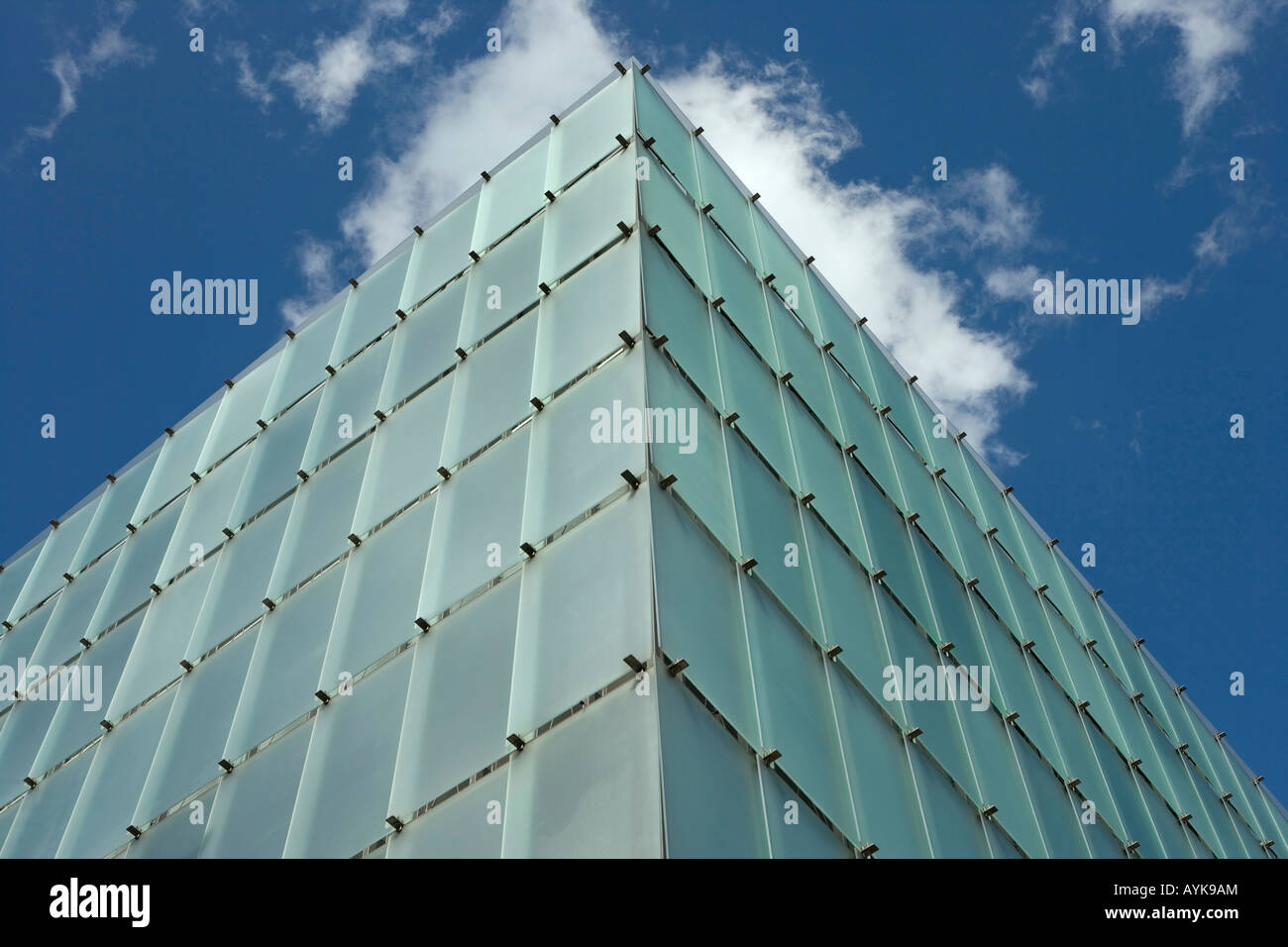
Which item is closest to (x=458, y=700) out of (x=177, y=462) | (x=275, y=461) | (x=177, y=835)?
(x=177, y=835)

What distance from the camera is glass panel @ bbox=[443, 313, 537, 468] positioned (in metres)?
15.4

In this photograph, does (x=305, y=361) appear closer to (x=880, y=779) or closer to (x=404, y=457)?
(x=404, y=457)

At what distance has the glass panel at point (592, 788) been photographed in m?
10.2

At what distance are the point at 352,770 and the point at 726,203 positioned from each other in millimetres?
10742

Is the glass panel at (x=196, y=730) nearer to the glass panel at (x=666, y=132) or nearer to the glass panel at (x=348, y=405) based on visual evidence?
the glass panel at (x=348, y=405)

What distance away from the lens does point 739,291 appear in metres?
18.2

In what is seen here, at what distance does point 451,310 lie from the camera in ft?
62.2

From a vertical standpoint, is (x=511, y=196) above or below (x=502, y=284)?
above

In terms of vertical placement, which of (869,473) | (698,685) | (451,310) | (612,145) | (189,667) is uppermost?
(612,145)

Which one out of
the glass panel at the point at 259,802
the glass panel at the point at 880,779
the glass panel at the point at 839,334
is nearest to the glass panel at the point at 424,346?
the glass panel at the point at 259,802

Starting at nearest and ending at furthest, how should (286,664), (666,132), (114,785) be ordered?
1. (286,664)
2. (114,785)
3. (666,132)
